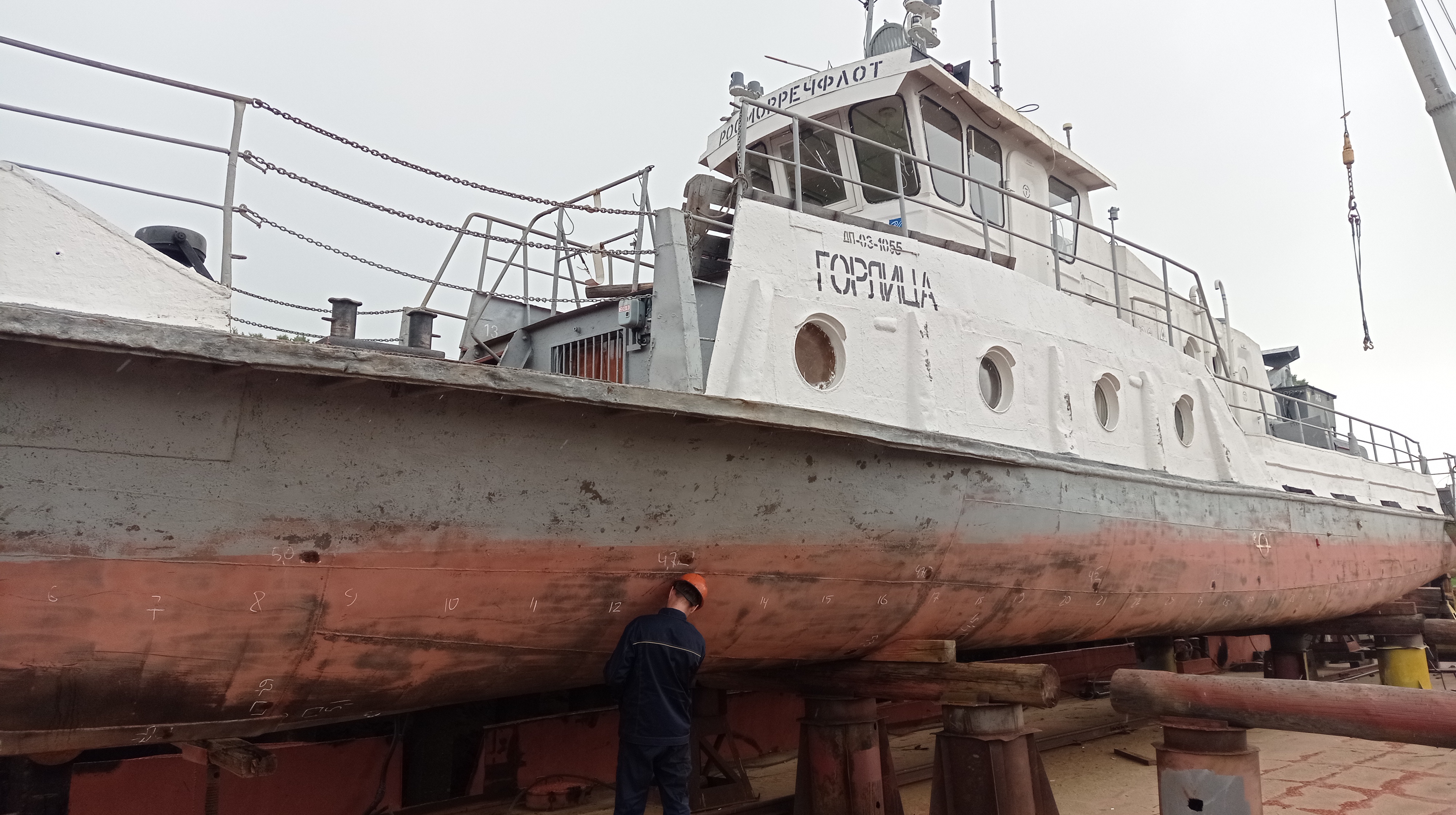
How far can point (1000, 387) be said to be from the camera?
19.9 ft

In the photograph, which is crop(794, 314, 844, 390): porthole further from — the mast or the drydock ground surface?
the mast

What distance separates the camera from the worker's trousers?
13.3ft

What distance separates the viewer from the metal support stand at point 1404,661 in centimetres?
981

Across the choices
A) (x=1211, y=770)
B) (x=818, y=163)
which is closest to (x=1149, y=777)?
(x=1211, y=770)

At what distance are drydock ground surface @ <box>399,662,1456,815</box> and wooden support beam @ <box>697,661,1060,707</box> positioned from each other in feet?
2.85

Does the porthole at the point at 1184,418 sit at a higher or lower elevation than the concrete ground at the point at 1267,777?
higher

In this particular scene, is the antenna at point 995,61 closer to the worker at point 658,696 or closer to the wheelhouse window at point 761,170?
the wheelhouse window at point 761,170

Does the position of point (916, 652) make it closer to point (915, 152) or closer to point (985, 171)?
point (915, 152)

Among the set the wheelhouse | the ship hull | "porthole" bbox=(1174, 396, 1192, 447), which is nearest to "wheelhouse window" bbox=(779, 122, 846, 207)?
the wheelhouse

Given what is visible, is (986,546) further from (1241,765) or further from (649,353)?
(649,353)

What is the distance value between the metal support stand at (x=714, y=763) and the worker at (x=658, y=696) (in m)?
1.78

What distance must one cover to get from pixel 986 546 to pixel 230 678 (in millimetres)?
3762

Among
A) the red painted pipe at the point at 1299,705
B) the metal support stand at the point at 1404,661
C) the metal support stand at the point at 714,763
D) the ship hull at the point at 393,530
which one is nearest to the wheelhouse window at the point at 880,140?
the ship hull at the point at 393,530

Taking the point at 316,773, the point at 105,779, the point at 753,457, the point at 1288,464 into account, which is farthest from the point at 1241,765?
the point at 1288,464
